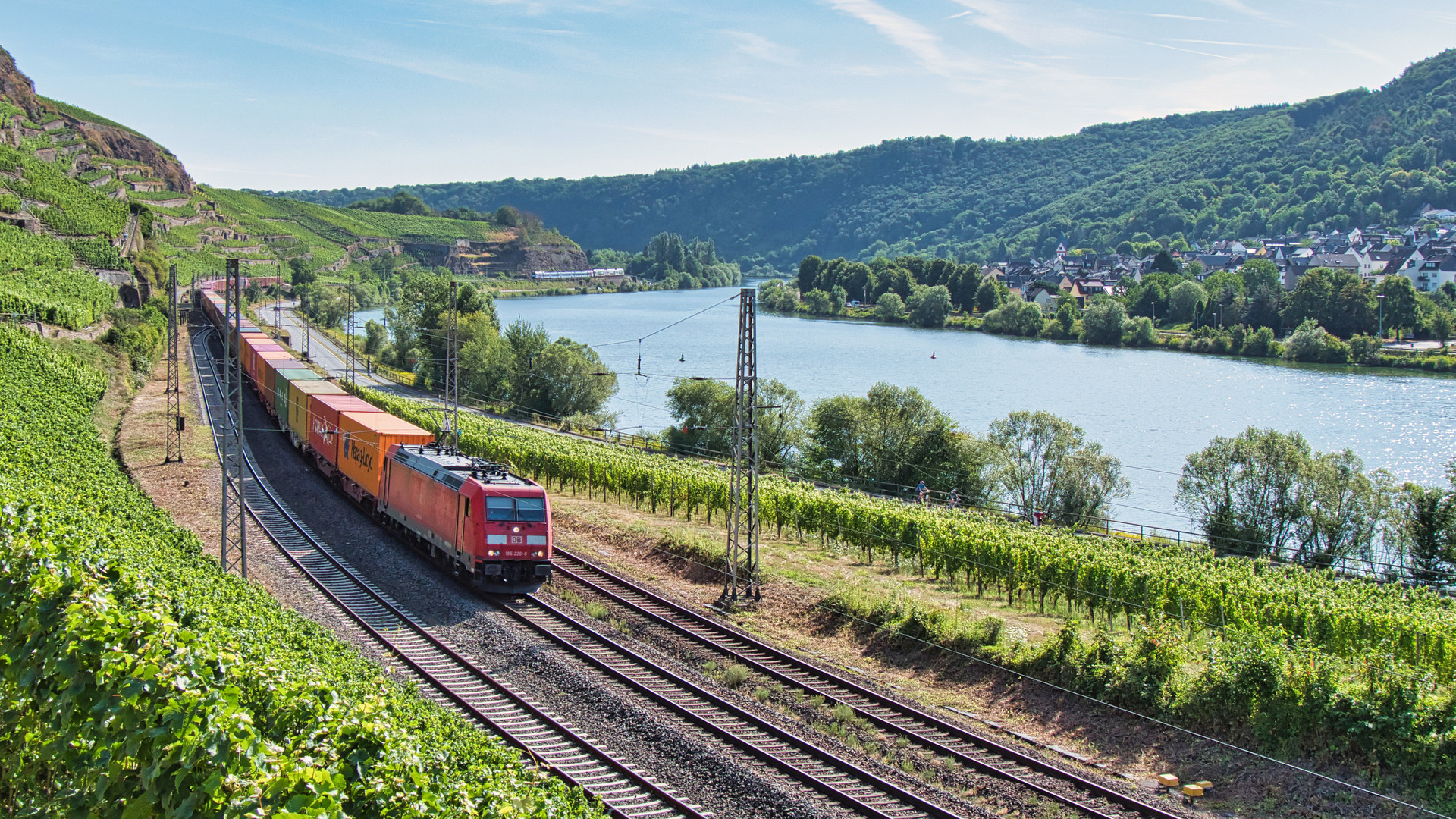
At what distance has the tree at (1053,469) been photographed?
5103cm

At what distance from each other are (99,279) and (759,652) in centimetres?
6902

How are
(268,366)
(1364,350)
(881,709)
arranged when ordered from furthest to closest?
1. (1364,350)
2. (268,366)
3. (881,709)

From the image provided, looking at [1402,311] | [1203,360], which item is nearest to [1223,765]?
[1203,360]

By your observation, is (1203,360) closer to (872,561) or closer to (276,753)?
(872,561)

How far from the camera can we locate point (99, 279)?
73062mm

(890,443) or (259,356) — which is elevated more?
(259,356)

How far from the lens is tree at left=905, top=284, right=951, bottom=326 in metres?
142

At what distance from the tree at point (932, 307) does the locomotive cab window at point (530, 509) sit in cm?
12253

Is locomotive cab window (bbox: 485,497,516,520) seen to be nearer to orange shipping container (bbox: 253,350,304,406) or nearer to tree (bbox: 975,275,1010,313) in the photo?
orange shipping container (bbox: 253,350,304,406)

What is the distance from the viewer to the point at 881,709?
1942 cm

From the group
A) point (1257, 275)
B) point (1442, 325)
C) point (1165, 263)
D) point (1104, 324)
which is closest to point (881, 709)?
point (1104, 324)

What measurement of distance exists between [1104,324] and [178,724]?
122096 millimetres

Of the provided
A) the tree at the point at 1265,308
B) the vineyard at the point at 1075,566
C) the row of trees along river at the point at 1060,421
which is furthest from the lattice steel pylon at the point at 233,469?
the tree at the point at 1265,308

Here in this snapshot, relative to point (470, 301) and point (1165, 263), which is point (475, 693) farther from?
point (1165, 263)
